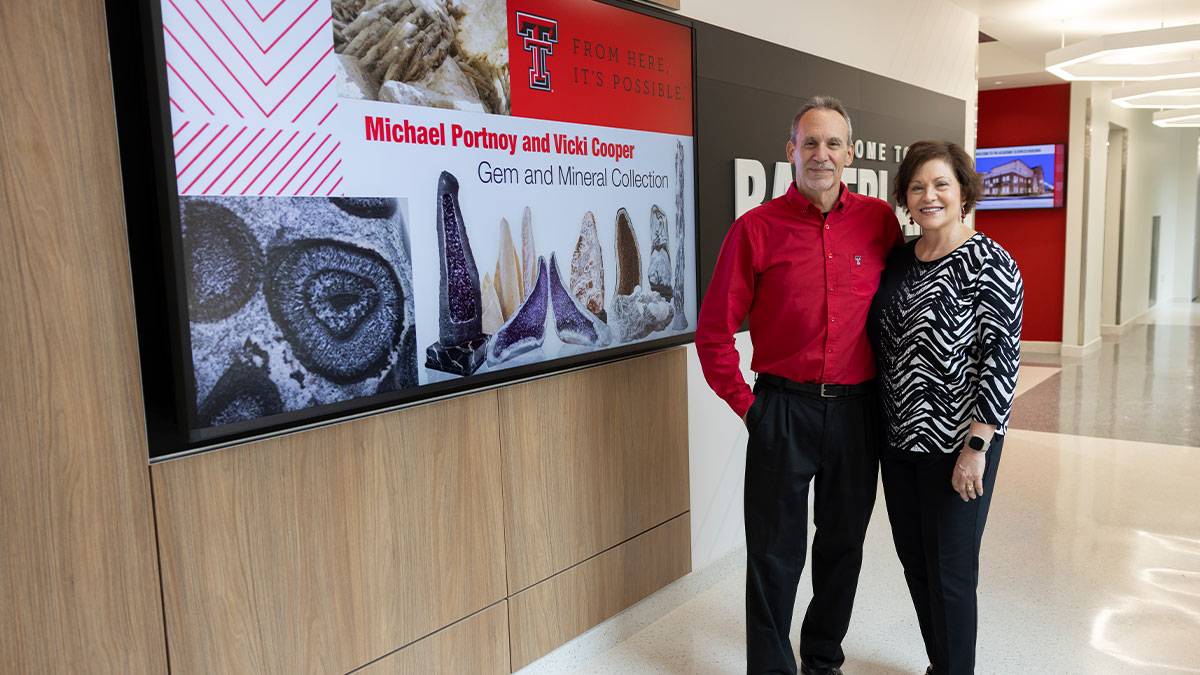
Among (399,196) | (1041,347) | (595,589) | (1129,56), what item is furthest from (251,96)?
(1041,347)

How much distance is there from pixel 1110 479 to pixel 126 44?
5377 millimetres

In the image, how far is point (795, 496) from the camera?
2.67m

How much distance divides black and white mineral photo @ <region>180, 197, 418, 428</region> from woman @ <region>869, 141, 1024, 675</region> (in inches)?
54.2

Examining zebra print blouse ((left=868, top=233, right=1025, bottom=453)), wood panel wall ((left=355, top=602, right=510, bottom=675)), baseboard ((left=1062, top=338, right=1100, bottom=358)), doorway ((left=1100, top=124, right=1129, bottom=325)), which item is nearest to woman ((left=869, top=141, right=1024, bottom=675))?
zebra print blouse ((left=868, top=233, right=1025, bottom=453))

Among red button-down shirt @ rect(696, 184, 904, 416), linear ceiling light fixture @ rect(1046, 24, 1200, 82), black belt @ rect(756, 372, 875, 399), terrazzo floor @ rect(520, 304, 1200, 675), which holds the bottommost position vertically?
terrazzo floor @ rect(520, 304, 1200, 675)

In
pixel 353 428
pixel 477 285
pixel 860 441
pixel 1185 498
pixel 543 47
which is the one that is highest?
pixel 543 47

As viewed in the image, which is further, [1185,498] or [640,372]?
[1185,498]

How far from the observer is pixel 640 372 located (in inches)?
126

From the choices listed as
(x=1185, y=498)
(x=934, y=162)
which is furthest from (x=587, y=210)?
(x=1185, y=498)

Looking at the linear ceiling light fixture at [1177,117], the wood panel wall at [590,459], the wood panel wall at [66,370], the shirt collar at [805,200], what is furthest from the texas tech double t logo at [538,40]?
the linear ceiling light fixture at [1177,117]

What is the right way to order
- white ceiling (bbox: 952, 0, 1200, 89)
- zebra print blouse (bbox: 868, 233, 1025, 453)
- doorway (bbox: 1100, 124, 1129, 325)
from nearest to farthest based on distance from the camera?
zebra print blouse (bbox: 868, 233, 1025, 453) < white ceiling (bbox: 952, 0, 1200, 89) < doorway (bbox: 1100, 124, 1129, 325)

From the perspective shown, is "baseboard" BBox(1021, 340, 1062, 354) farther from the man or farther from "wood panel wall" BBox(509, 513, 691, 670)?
the man

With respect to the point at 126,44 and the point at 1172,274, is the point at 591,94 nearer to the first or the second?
the point at 126,44

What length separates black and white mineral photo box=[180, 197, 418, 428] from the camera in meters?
1.87
